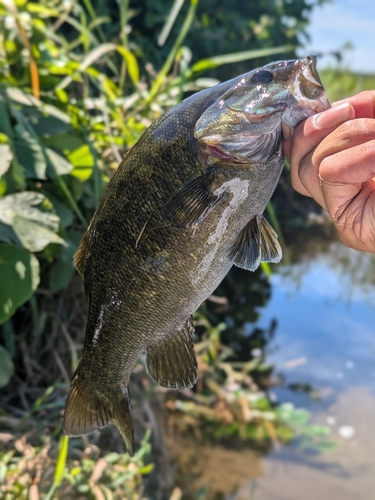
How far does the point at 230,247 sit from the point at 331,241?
664 cm

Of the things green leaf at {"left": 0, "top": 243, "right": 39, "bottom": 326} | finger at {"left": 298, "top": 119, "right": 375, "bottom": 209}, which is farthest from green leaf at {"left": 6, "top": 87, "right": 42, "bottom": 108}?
finger at {"left": 298, "top": 119, "right": 375, "bottom": 209}

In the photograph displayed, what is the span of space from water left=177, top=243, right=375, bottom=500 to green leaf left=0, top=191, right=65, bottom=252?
1.53 metres

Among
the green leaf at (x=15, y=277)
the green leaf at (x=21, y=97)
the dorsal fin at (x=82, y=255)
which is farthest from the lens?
the green leaf at (x=21, y=97)

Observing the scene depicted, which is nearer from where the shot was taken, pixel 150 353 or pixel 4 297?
pixel 150 353

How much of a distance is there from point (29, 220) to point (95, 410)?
0.80 meters

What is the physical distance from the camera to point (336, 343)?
482cm

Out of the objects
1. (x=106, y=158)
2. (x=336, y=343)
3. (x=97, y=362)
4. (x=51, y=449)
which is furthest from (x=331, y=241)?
(x=97, y=362)

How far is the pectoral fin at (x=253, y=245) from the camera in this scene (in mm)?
1420

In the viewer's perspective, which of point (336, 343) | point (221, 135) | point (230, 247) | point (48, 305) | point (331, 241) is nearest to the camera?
point (221, 135)

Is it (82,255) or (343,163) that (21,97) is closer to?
(82,255)

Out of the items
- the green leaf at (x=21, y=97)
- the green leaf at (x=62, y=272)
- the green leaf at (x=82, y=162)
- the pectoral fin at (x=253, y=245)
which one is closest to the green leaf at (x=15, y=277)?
the green leaf at (x=62, y=272)

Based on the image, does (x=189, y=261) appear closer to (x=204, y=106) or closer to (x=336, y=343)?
(x=204, y=106)

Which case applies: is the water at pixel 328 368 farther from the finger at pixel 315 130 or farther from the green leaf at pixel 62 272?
the finger at pixel 315 130

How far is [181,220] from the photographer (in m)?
1.35
